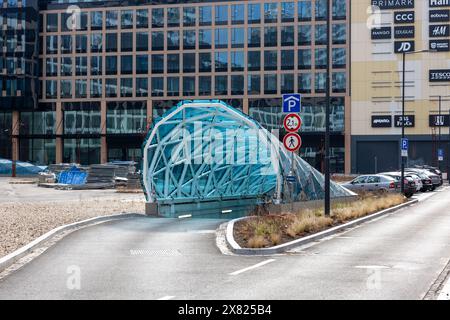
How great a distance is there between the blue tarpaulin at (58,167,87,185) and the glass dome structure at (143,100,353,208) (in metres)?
20.1

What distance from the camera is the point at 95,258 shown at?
45.8 ft

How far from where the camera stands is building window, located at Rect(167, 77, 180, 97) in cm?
8300

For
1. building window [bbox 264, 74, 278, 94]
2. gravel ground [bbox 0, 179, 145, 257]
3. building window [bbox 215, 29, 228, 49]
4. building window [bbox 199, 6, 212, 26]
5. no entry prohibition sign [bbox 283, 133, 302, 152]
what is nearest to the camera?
gravel ground [bbox 0, 179, 145, 257]

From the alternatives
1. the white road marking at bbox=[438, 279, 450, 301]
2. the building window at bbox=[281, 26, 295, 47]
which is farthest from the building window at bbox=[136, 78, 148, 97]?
the white road marking at bbox=[438, 279, 450, 301]

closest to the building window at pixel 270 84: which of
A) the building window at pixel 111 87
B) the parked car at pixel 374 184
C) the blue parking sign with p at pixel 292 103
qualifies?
the building window at pixel 111 87

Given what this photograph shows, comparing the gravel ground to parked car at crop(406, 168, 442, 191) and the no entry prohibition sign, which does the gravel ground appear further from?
parked car at crop(406, 168, 442, 191)

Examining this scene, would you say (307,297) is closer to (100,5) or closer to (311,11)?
(311,11)

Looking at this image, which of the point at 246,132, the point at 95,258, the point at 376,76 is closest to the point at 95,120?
the point at 376,76

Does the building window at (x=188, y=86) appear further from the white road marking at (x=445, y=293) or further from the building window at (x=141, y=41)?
the white road marking at (x=445, y=293)

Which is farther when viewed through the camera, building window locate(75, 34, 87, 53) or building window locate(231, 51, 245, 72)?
building window locate(75, 34, 87, 53)

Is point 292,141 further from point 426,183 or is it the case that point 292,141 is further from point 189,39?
point 189,39

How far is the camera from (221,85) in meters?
81.6

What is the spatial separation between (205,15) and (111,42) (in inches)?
469

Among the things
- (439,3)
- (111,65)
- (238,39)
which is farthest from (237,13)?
(439,3)
